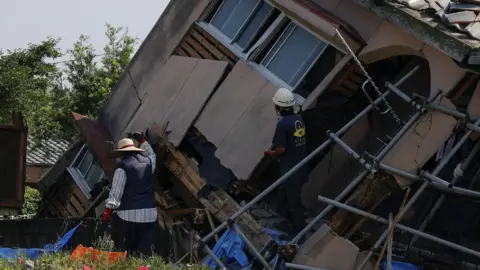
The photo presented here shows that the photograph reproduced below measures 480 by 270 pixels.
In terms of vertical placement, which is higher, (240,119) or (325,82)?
(325,82)

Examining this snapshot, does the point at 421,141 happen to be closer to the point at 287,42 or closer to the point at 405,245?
the point at 405,245

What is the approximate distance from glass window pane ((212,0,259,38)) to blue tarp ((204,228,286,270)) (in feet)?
10.2

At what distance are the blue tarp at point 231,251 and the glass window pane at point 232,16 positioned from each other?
312 centimetres

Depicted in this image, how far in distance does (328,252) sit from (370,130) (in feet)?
8.23

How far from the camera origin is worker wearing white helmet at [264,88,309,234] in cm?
892

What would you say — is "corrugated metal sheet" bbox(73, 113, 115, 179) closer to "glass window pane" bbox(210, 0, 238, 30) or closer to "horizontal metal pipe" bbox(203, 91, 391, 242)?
"glass window pane" bbox(210, 0, 238, 30)

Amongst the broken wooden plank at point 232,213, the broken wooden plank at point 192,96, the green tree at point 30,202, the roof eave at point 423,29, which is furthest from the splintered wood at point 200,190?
the green tree at point 30,202

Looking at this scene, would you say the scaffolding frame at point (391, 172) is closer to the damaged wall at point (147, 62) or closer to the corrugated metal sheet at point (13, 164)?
the damaged wall at point (147, 62)

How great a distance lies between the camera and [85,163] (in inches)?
549

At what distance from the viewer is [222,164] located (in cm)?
1002

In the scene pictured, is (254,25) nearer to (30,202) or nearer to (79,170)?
(79,170)

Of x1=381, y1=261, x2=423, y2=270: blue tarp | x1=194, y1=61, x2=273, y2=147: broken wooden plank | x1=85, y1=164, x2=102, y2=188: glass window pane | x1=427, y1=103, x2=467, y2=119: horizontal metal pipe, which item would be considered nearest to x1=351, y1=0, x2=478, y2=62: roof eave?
x1=427, y1=103, x2=467, y2=119: horizontal metal pipe

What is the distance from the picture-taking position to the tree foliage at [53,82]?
23297 millimetres

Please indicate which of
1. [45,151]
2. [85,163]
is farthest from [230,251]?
[45,151]
